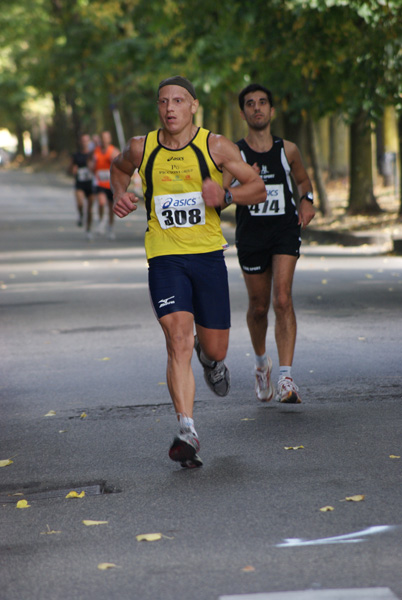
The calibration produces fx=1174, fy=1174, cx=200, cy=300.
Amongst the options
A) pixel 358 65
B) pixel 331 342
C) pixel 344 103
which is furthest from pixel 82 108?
pixel 331 342

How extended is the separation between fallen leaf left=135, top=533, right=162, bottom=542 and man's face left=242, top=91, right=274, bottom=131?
3590 mm

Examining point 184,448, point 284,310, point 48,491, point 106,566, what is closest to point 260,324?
point 284,310

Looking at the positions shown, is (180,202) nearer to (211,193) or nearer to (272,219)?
(211,193)

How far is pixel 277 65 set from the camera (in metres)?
23.0

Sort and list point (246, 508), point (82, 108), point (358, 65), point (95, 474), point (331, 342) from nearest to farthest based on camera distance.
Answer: point (246, 508) → point (95, 474) → point (331, 342) → point (358, 65) → point (82, 108)

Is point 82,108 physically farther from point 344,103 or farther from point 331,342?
point 331,342

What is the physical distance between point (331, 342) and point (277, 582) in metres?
6.30

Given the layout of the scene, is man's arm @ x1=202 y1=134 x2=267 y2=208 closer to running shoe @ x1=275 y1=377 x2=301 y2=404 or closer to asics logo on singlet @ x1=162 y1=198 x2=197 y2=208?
asics logo on singlet @ x1=162 y1=198 x2=197 y2=208

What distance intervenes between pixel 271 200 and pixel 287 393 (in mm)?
1292

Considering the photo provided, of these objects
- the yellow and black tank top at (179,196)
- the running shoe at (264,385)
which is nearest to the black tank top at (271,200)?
the running shoe at (264,385)

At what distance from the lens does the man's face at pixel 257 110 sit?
25.4ft

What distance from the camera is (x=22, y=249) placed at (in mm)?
23734

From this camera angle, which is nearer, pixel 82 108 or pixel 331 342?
pixel 331 342

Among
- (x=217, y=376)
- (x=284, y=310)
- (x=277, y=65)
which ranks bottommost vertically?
(x=217, y=376)
